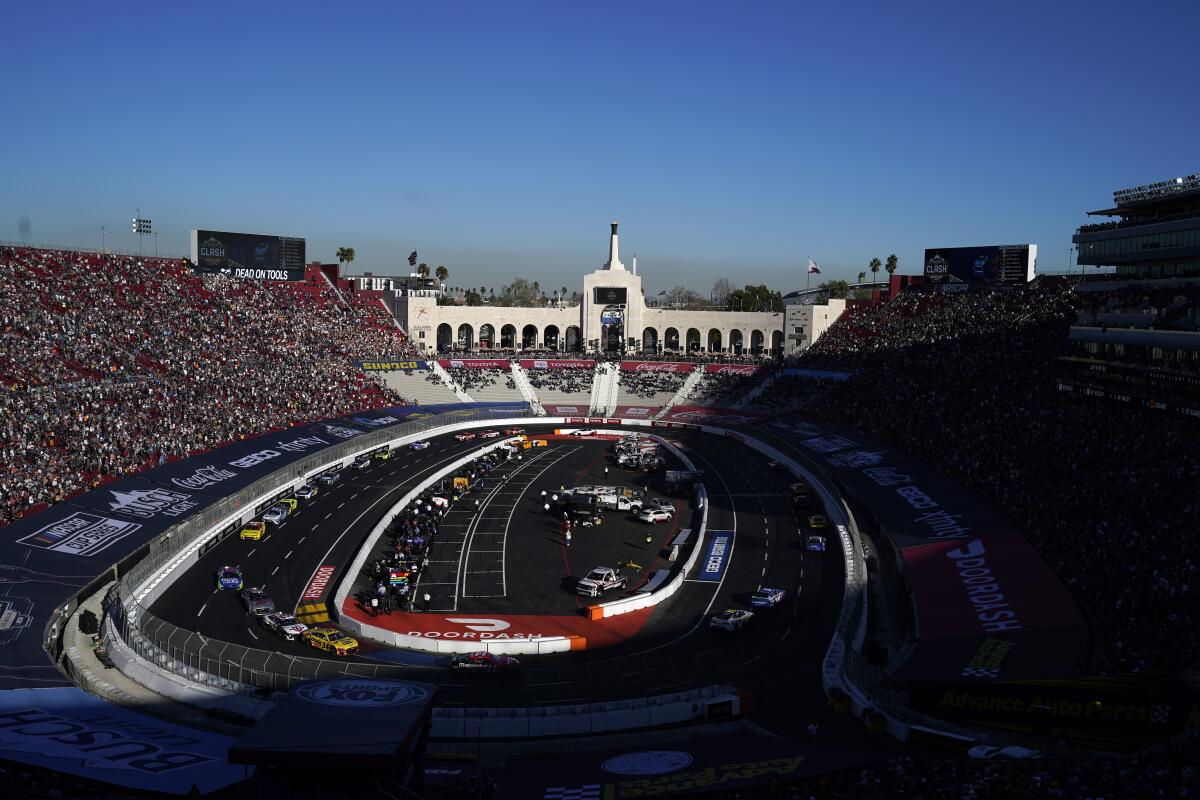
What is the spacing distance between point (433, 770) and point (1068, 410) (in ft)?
122

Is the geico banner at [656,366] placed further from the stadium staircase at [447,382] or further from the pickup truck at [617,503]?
the pickup truck at [617,503]

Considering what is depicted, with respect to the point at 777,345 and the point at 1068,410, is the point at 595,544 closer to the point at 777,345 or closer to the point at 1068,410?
the point at 1068,410

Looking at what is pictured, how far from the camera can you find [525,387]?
9794 centimetres

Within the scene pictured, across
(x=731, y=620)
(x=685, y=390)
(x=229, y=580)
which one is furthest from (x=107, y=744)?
(x=685, y=390)

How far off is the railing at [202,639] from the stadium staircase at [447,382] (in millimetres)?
39244

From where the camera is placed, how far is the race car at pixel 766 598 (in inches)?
1470

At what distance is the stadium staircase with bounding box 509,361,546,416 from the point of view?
297 ft

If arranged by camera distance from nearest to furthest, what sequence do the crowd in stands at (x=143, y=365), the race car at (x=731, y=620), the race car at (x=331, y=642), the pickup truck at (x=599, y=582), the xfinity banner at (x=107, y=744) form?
the xfinity banner at (x=107, y=744), the race car at (x=331, y=642), the race car at (x=731, y=620), the pickup truck at (x=599, y=582), the crowd in stands at (x=143, y=365)

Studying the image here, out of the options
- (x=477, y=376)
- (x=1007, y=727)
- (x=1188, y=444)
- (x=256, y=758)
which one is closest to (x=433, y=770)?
(x=256, y=758)

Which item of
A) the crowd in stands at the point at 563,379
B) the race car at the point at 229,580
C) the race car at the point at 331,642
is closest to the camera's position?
the race car at the point at 331,642

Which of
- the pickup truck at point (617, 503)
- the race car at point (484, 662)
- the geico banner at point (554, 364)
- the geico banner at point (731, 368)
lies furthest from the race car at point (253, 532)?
the geico banner at point (731, 368)

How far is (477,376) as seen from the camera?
9781 centimetres

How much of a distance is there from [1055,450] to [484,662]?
27632 millimetres

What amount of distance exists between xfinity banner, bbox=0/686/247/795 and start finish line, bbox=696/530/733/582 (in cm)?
2417
